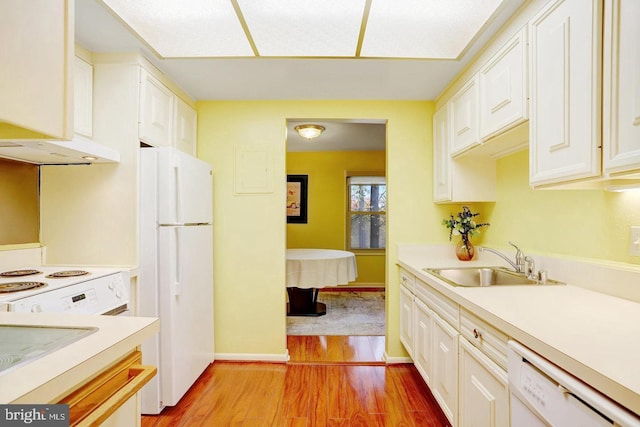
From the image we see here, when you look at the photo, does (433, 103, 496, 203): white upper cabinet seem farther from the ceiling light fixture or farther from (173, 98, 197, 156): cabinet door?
(173, 98, 197, 156): cabinet door

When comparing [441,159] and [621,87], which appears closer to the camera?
[621,87]

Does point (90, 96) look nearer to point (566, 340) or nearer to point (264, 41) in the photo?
point (264, 41)

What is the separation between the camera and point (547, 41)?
52.3 inches

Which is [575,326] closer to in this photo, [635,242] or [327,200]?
[635,242]

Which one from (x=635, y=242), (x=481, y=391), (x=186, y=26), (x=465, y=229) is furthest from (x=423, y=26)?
(x=481, y=391)

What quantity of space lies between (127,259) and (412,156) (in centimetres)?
225

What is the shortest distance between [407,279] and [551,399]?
161 cm

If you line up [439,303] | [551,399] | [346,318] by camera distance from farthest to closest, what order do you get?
1. [346,318]
2. [439,303]
3. [551,399]

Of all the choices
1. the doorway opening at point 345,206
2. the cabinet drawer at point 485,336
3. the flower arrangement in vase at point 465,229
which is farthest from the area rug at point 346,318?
the cabinet drawer at point 485,336

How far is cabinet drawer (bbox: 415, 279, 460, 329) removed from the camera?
62.1 inches

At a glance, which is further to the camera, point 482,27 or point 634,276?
point 482,27

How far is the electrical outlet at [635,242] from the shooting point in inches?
52.9

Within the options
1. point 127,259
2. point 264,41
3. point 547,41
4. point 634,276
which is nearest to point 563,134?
point 547,41

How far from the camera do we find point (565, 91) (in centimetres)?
123
